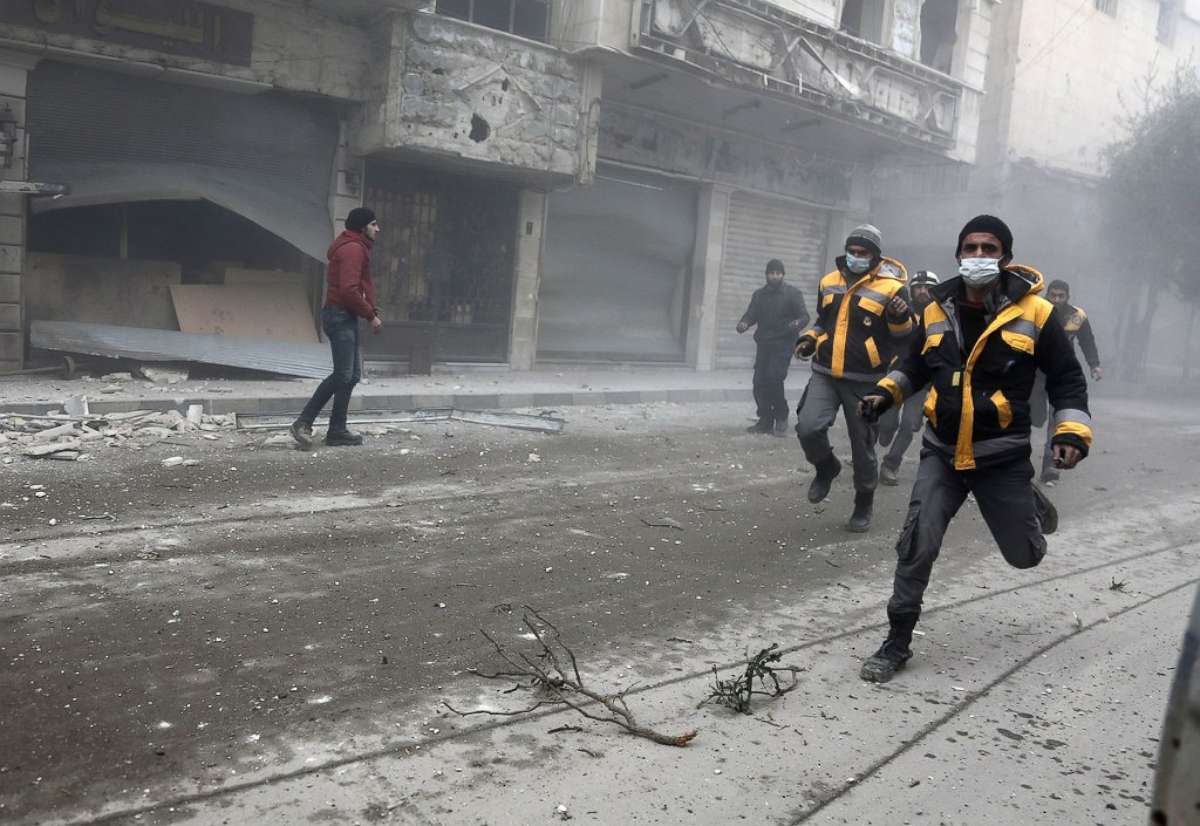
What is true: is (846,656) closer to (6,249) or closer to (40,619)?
(40,619)

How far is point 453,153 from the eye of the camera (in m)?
12.5

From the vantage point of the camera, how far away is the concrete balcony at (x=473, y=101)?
39.7ft

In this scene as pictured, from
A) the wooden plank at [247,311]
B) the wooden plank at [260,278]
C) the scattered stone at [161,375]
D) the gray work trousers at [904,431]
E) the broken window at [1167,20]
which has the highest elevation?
the broken window at [1167,20]

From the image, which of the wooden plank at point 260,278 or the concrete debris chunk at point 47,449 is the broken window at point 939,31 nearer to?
the wooden plank at point 260,278

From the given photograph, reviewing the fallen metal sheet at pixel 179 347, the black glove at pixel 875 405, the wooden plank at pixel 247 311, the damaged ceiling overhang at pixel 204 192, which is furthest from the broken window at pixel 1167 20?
the black glove at pixel 875 405

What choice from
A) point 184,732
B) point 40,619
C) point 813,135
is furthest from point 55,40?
point 813,135

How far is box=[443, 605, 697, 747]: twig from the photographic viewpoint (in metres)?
3.38

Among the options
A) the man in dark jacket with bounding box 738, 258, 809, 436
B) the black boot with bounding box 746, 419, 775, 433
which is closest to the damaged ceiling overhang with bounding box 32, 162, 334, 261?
the man in dark jacket with bounding box 738, 258, 809, 436

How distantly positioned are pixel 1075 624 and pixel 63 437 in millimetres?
6948

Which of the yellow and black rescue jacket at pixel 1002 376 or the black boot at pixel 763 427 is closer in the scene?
the yellow and black rescue jacket at pixel 1002 376

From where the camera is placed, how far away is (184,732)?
10.4 ft

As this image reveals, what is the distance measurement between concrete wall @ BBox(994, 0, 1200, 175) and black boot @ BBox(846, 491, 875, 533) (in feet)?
68.3

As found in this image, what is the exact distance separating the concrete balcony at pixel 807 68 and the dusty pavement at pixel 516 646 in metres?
8.51

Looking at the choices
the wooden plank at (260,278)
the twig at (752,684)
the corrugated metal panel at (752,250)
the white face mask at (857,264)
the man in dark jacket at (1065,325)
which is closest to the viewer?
the twig at (752,684)
